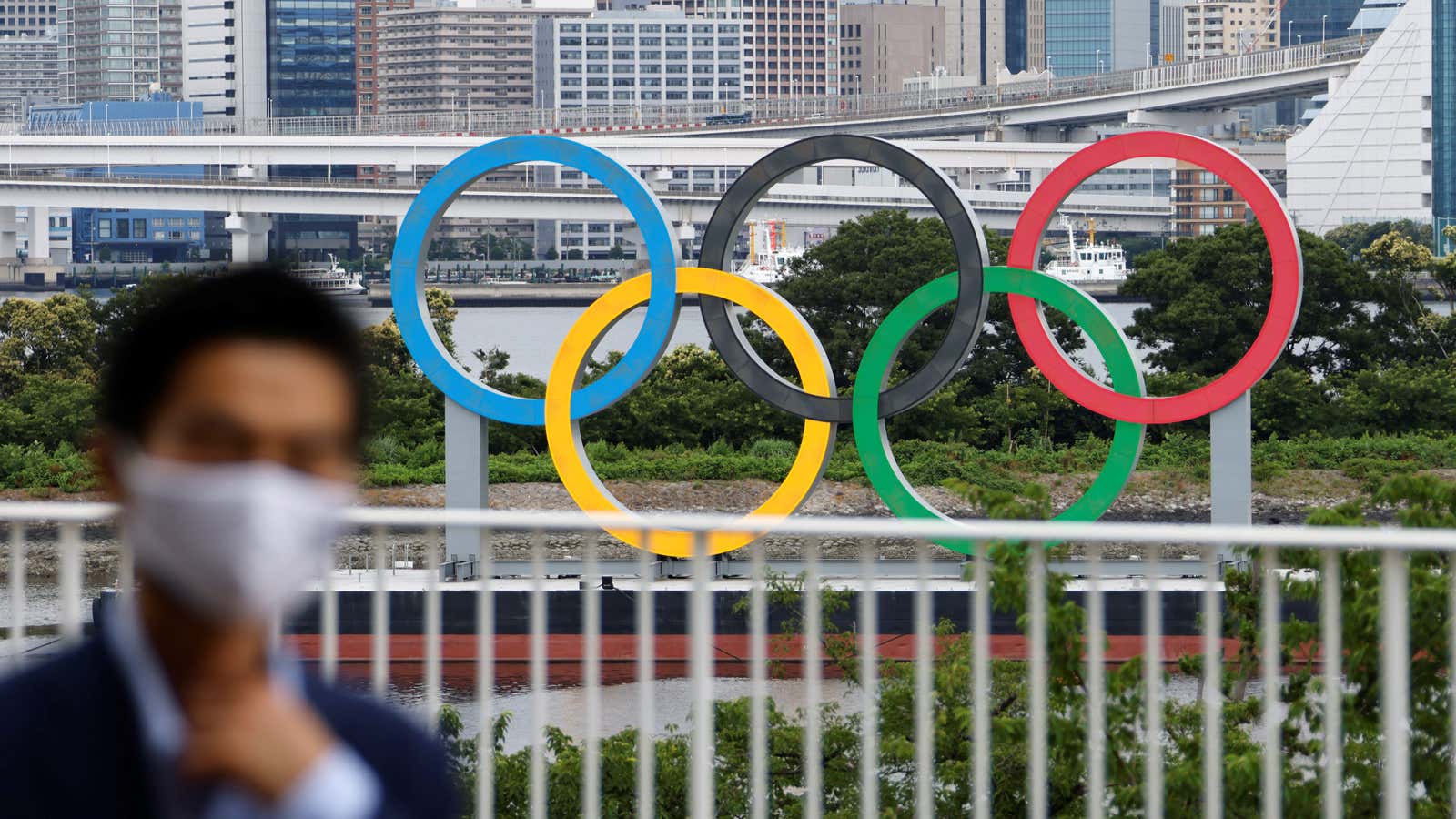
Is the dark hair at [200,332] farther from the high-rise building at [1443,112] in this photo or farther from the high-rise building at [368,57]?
the high-rise building at [368,57]

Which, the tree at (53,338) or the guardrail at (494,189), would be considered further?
the guardrail at (494,189)

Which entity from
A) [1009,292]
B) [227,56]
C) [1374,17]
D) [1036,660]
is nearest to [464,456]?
[1009,292]

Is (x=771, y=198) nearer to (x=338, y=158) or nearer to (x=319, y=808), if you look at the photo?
(x=338, y=158)

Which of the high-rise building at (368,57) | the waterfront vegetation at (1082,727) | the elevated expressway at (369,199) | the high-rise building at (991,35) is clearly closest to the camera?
the waterfront vegetation at (1082,727)

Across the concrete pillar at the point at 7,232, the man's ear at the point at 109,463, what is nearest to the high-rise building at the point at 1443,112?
the concrete pillar at the point at 7,232

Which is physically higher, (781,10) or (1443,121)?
(781,10)

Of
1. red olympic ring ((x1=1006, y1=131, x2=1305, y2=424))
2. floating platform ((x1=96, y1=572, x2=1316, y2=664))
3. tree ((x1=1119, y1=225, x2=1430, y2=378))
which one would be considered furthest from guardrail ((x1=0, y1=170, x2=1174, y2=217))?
red olympic ring ((x1=1006, y1=131, x2=1305, y2=424))

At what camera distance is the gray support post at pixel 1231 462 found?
1527 cm

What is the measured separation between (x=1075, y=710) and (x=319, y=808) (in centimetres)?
391

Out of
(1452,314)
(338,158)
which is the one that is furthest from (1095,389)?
(338,158)

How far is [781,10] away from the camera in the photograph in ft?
502

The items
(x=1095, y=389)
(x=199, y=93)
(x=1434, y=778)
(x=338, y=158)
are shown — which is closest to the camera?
(x=1434, y=778)

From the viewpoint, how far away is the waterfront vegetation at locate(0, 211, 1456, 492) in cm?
2627

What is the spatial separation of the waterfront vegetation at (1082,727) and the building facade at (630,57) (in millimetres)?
125224
